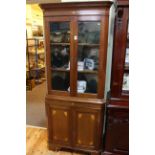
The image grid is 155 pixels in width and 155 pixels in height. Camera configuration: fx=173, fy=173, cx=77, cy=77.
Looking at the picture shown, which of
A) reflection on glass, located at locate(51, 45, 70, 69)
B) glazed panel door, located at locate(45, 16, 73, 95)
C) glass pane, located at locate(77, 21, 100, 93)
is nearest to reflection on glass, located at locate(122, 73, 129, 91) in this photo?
glass pane, located at locate(77, 21, 100, 93)

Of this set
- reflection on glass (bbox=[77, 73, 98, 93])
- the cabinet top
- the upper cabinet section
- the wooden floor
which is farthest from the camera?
the wooden floor

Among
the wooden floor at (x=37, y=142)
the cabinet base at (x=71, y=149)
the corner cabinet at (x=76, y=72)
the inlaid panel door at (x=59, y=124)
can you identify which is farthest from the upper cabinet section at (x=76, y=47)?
the wooden floor at (x=37, y=142)

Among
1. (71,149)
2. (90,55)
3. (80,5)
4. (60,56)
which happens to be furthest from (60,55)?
(71,149)

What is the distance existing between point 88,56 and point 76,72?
25 centimetres

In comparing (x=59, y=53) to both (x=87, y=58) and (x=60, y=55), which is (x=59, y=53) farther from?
(x=87, y=58)

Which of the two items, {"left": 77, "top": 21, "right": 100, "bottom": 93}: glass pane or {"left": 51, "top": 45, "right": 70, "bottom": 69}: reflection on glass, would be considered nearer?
{"left": 77, "top": 21, "right": 100, "bottom": 93}: glass pane

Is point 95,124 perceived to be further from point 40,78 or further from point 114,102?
point 40,78

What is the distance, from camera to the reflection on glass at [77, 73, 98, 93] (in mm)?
2195

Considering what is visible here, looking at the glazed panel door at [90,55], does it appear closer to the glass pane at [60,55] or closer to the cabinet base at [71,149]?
the glass pane at [60,55]

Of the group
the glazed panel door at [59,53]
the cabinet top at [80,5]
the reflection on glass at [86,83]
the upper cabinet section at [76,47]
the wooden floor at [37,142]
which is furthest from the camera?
the wooden floor at [37,142]

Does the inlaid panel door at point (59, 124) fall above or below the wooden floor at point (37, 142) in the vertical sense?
above

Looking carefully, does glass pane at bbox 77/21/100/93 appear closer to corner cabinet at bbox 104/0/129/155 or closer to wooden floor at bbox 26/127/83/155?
corner cabinet at bbox 104/0/129/155

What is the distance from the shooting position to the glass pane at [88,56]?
203 centimetres

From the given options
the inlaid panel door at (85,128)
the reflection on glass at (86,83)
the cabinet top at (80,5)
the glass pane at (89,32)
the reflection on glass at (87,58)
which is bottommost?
the inlaid panel door at (85,128)
